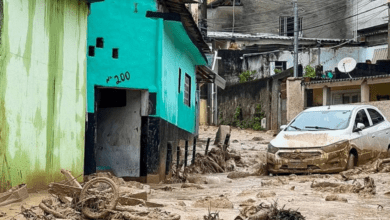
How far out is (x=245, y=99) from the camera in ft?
134

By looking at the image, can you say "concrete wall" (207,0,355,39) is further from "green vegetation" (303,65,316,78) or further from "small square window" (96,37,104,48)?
"small square window" (96,37,104,48)

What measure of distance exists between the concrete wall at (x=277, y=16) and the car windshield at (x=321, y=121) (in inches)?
1351

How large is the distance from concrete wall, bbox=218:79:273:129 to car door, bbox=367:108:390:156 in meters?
21.9

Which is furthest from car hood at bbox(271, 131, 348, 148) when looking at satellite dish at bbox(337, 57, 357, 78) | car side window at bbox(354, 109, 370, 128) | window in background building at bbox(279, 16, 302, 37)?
window in background building at bbox(279, 16, 302, 37)

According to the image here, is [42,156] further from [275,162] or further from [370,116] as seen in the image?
[370,116]

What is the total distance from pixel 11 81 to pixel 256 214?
134 inches

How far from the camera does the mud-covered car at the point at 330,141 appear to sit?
1374 cm

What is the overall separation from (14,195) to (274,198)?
158 inches

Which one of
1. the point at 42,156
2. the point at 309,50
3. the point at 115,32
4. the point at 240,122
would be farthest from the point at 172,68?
the point at 309,50

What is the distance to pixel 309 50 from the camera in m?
43.2

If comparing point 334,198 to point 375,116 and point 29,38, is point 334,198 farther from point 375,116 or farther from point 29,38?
point 375,116

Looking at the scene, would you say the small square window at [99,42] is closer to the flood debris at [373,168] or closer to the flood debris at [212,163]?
the flood debris at [212,163]

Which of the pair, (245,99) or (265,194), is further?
(245,99)

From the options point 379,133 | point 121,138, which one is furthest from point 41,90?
point 379,133
